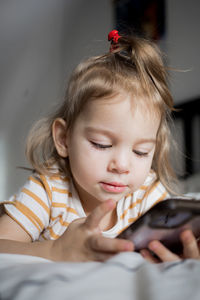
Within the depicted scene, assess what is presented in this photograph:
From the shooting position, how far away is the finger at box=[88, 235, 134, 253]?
1.64 feet

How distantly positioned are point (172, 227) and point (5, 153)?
11.6 feet

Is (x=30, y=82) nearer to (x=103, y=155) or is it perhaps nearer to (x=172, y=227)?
(x=103, y=155)

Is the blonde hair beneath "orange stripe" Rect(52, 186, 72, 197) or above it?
above

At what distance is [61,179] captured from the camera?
3.47 ft

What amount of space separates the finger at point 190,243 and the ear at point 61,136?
1.81 ft

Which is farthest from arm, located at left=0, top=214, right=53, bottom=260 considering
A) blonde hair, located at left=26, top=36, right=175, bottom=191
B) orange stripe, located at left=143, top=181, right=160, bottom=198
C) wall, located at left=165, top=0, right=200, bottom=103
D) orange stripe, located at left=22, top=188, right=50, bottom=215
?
wall, located at left=165, top=0, right=200, bottom=103

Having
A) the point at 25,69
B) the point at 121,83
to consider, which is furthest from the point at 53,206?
the point at 25,69

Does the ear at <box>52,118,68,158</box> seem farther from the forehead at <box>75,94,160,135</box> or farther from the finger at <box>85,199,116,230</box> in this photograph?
the finger at <box>85,199,116,230</box>

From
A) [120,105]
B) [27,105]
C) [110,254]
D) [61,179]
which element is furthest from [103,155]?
[27,105]

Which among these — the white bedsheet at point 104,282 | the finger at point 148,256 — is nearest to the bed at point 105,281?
the white bedsheet at point 104,282

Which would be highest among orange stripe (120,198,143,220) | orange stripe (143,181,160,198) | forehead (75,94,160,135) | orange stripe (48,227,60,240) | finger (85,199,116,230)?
forehead (75,94,160,135)

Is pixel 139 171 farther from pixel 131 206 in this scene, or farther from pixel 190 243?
pixel 190 243

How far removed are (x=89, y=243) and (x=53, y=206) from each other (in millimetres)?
471

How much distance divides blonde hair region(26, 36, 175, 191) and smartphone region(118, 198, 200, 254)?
0.43 meters
